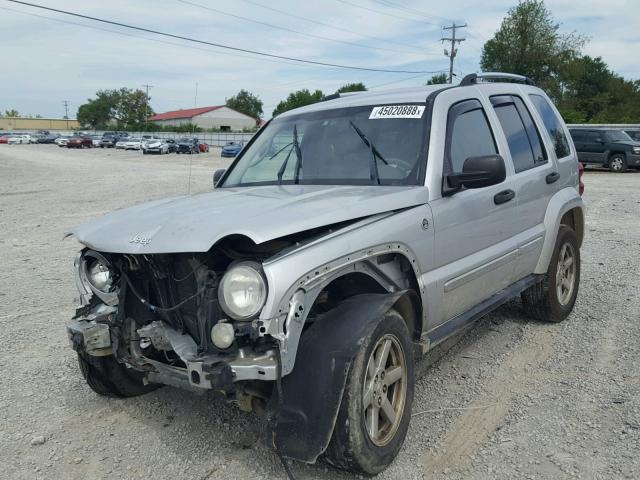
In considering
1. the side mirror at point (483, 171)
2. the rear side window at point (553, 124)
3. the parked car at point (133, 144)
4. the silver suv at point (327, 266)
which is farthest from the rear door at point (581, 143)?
the parked car at point (133, 144)

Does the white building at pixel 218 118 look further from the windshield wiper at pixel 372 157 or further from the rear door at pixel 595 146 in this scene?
the windshield wiper at pixel 372 157

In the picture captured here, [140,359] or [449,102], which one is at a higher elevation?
[449,102]

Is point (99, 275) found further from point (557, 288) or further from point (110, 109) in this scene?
point (110, 109)

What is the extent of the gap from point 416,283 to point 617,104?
71.3m

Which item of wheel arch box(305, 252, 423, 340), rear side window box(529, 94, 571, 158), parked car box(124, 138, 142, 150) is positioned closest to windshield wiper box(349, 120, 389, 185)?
wheel arch box(305, 252, 423, 340)

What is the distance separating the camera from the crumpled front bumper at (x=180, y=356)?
2.67m

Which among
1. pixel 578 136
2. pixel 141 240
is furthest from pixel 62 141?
pixel 141 240

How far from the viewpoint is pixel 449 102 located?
4172 millimetres

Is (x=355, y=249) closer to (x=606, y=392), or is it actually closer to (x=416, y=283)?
(x=416, y=283)

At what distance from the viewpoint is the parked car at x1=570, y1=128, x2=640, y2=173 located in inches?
935

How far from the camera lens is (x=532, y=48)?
66500 millimetres

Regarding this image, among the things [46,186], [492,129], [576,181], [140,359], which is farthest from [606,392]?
[46,186]

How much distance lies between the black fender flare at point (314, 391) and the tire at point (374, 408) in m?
0.07

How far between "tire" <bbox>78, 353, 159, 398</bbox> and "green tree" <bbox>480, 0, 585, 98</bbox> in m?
67.2
